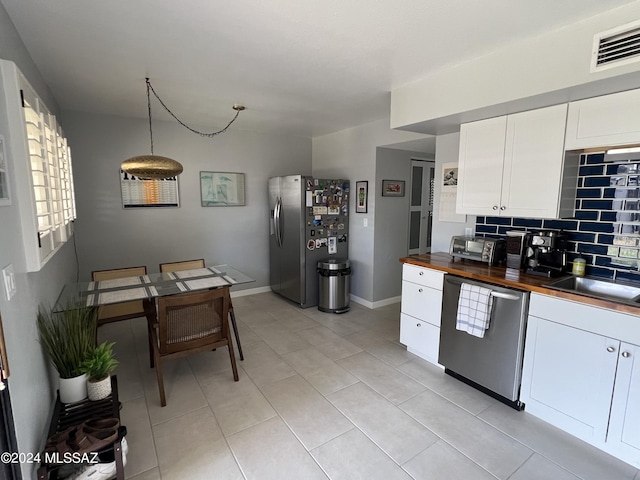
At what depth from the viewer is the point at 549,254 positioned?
2379 mm

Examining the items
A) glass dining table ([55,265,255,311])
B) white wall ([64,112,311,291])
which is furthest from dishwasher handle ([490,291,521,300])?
white wall ([64,112,311,291])

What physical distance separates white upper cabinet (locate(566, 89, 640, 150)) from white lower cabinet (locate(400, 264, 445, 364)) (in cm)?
130

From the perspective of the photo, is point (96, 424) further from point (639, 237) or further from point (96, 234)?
point (639, 237)

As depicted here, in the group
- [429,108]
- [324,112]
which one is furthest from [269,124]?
[429,108]

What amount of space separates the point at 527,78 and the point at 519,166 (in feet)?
2.04

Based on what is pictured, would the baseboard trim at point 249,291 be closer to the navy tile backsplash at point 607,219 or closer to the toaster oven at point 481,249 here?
the toaster oven at point 481,249

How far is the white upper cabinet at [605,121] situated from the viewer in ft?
6.01

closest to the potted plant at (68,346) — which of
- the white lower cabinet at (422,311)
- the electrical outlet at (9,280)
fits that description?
the electrical outlet at (9,280)

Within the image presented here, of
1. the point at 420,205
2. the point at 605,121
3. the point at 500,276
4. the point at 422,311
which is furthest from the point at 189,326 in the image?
the point at 420,205

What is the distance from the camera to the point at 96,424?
164cm

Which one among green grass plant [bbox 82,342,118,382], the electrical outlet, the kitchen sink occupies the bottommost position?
green grass plant [bbox 82,342,118,382]

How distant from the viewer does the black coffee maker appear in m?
2.35

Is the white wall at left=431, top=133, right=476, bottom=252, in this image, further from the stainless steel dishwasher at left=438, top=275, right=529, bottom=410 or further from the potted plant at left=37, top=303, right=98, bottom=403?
the potted plant at left=37, top=303, right=98, bottom=403

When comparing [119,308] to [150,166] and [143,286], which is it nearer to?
[143,286]
